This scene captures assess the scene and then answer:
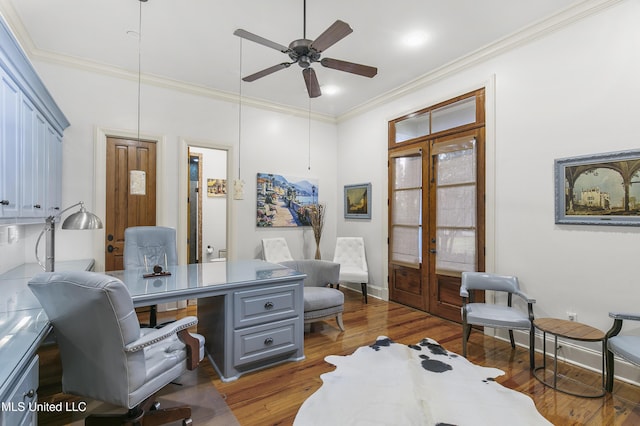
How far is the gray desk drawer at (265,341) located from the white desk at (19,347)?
1280mm

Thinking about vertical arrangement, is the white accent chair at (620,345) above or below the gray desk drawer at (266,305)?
below

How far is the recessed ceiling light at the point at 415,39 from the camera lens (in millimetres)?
3205

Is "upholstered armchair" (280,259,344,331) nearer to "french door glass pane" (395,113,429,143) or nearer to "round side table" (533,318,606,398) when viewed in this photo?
"round side table" (533,318,606,398)

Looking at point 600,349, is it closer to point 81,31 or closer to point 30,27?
point 81,31

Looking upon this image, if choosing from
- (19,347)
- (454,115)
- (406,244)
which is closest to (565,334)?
(406,244)

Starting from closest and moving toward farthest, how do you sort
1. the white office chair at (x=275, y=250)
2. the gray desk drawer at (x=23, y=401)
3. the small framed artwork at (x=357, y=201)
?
the gray desk drawer at (x=23, y=401) → the white office chair at (x=275, y=250) → the small framed artwork at (x=357, y=201)

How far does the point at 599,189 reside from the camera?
8.75ft

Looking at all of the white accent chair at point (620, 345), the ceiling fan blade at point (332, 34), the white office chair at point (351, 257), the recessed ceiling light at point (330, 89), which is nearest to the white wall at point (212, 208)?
the white office chair at point (351, 257)

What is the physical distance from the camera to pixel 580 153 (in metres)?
2.79

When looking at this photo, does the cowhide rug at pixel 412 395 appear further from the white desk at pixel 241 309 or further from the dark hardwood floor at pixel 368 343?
the white desk at pixel 241 309

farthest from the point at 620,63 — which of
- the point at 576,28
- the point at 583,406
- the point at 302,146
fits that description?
the point at 302,146

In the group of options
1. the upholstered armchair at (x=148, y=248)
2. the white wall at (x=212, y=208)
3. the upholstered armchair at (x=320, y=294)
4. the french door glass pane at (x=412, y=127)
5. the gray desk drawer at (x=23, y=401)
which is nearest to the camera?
the gray desk drawer at (x=23, y=401)

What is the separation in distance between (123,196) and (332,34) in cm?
346

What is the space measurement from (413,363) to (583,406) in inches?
47.5
